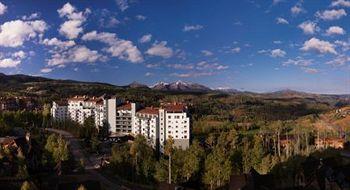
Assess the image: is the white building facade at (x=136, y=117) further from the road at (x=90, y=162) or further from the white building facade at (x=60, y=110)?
the road at (x=90, y=162)

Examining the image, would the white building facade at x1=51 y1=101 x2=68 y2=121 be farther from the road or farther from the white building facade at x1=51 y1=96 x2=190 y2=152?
the road

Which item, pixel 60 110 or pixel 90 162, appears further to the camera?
pixel 60 110

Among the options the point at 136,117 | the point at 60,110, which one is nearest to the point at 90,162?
the point at 136,117

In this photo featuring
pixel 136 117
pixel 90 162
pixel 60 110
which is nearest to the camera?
pixel 90 162

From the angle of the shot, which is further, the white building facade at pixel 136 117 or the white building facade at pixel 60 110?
the white building facade at pixel 60 110

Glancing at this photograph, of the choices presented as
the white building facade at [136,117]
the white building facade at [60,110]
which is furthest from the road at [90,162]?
the white building facade at [60,110]

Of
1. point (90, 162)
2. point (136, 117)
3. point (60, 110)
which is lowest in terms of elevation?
point (90, 162)

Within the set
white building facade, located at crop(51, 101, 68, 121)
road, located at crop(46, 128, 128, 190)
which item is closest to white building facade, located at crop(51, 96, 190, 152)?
white building facade, located at crop(51, 101, 68, 121)

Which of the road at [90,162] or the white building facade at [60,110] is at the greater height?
the white building facade at [60,110]

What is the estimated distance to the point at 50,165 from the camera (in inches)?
1732

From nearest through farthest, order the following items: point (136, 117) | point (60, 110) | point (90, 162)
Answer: point (90, 162) → point (136, 117) → point (60, 110)

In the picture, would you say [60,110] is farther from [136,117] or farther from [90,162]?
[90,162]

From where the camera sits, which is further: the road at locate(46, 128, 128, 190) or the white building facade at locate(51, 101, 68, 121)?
the white building facade at locate(51, 101, 68, 121)

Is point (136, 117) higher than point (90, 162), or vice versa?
point (136, 117)
